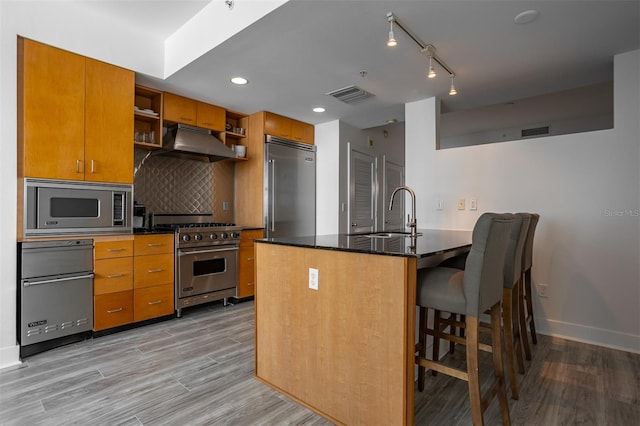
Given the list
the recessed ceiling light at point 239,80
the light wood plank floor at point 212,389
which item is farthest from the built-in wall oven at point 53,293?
the recessed ceiling light at point 239,80

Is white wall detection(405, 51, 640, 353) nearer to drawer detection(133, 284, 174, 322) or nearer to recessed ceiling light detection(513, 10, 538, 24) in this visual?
recessed ceiling light detection(513, 10, 538, 24)

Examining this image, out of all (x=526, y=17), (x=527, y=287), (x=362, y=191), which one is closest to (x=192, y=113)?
(x=362, y=191)

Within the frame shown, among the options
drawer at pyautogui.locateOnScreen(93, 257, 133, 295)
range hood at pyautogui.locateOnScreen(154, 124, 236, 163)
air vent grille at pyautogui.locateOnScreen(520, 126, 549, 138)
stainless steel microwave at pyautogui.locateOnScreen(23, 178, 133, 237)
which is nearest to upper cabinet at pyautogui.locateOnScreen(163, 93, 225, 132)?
range hood at pyautogui.locateOnScreen(154, 124, 236, 163)

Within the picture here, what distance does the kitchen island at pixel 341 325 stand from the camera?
4.83ft

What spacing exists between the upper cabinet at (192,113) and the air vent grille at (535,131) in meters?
4.65

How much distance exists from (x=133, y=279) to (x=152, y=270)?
19 cm

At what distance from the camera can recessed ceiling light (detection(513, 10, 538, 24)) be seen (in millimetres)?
2154

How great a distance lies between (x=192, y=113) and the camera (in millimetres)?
3818

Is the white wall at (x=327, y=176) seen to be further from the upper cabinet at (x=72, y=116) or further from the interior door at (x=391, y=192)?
the upper cabinet at (x=72, y=116)

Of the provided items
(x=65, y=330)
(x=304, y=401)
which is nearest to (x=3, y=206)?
(x=65, y=330)

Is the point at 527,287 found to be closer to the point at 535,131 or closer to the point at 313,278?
the point at 313,278

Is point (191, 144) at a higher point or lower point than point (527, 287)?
higher

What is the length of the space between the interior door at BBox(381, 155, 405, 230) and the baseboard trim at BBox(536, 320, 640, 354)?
3.14 metres

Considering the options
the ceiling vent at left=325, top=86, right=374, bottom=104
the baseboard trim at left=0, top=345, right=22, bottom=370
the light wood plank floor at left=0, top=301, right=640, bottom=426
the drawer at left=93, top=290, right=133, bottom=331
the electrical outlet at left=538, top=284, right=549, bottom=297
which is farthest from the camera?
the ceiling vent at left=325, top=86, right=374, bottom=104
